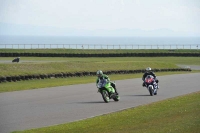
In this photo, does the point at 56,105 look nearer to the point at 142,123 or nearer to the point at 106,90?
the point at 106,90

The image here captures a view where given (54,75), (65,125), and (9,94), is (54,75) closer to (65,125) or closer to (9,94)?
(9,94)

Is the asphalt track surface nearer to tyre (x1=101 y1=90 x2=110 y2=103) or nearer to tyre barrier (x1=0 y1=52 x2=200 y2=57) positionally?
tyre (x1=101 y1=90 x2=110 y2=103)

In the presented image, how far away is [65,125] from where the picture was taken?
53.2 ft

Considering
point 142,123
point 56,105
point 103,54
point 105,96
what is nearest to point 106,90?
point 105,96

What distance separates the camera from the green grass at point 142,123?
14.2 metres

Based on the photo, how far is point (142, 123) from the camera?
51.5ft

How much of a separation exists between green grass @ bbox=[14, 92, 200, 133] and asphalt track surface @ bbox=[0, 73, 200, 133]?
945 millimetres

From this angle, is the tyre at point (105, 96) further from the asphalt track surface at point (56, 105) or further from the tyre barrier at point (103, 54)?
the tyre barrier at point (103, 54)

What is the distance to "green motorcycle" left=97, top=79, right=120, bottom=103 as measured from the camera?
24.1 metres

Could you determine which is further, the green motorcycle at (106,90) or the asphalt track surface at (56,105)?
the green motorcycle at (106,90)

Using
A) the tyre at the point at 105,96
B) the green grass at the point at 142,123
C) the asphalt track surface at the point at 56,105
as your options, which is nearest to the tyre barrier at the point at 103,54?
the asphalt track surface at the point at 56,105

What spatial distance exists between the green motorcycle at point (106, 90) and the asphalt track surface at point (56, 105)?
263 mm

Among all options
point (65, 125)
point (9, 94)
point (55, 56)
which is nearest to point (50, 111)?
point (65, 125)

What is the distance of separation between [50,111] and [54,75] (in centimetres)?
2154
